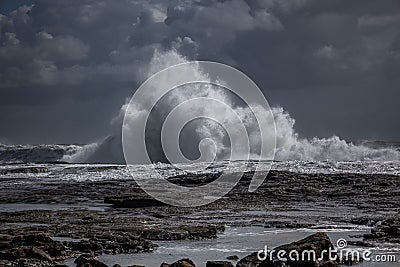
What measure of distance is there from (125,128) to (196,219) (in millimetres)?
47496

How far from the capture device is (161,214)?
20.3 metres

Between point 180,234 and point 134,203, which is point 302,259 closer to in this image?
point 180,234

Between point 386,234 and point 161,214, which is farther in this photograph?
point 161,214

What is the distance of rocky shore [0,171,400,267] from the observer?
12.5m

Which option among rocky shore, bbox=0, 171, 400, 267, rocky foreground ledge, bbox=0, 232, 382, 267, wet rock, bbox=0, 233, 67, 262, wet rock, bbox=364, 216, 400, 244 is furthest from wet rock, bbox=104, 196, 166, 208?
rocky foreground ledge, bbox=0, 232, 382, 267

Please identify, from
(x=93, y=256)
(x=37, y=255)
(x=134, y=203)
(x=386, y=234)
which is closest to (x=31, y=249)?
(x=37, y=255)

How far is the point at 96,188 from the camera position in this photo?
108ft

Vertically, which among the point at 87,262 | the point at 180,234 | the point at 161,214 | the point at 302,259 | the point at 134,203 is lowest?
the point at 87,262

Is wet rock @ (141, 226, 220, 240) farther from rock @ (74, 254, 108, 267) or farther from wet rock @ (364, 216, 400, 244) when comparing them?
wet rock @ (364, 216, 400, 244)

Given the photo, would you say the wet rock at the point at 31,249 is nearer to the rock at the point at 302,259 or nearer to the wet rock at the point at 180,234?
the wet rock at the point at 180,234

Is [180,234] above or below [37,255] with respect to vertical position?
above

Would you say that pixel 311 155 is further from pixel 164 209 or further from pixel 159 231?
pixel 159 231

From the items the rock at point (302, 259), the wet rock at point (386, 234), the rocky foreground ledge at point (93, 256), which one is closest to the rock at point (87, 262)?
the rocky foreground ledge at point (93, 256)

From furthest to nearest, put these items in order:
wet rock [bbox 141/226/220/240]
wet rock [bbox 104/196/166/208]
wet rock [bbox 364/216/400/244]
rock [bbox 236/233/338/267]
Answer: wet rock [bbox 104/196/166/208] → wet rock [bbox 141/226/220/240] → wet rock [bbox 364/216/400/244] → rock [bbox 236/233/338/267]
